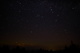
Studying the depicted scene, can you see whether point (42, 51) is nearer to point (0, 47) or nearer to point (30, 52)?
point (30, 52)

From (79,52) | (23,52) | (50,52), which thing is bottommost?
(79,52)

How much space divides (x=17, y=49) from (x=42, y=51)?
16.0m

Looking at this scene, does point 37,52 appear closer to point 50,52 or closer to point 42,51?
point 42,51

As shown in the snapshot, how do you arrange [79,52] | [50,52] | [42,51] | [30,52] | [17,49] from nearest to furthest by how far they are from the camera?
[79,52] < [17,49] < [30,52] < [42,51] < [50,52]

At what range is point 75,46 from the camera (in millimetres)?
43062

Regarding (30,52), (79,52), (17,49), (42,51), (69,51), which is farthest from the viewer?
(42,51)

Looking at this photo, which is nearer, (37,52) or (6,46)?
(6,46)

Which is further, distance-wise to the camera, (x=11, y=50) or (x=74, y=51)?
(x=11, y=50)

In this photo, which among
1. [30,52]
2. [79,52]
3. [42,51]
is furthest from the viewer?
[42,51]

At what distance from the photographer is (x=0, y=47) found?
147ft

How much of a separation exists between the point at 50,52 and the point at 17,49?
22.1m

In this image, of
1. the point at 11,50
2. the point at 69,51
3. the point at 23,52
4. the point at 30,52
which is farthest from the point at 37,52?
the point at 69,51

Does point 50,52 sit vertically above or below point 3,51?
above

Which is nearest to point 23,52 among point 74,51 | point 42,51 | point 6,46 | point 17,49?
point 17,49
